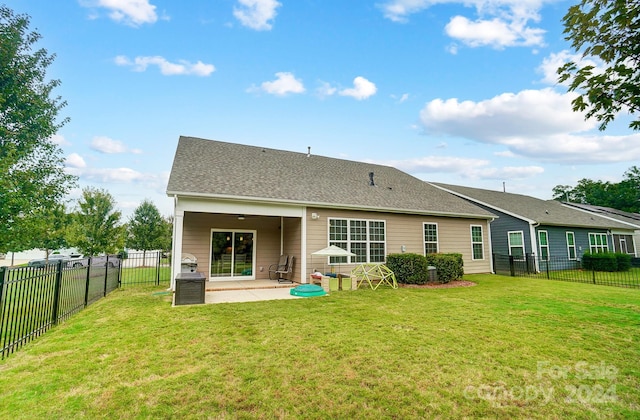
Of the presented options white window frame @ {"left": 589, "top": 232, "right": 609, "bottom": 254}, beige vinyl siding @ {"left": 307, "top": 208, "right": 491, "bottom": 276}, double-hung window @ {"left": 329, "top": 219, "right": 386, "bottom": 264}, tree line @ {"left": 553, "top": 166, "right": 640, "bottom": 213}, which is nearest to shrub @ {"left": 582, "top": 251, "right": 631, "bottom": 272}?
white window frame @ {"left": 589, "top": 232, "right": 609, "bottom": 254}

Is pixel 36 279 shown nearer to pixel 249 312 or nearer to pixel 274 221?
pixel 249 312

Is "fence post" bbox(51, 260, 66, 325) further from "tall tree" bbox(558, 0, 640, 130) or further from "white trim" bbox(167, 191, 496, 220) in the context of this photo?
"tall tree" bbox(558, 0, 640, 130)

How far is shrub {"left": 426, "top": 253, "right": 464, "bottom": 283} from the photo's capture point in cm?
1059

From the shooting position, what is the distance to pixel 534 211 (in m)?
17.7

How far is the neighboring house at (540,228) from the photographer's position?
621 inches

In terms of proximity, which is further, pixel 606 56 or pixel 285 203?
pixel 285 203

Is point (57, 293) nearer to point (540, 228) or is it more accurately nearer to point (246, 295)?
point (246, 295)

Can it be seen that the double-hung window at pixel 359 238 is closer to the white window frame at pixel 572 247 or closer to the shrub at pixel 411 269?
the shrub at pixel 411 269

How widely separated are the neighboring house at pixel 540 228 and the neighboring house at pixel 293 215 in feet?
10.4

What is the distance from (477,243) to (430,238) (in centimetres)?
314

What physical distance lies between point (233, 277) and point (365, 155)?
1242 centimetres

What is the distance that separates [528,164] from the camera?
30.3 metres

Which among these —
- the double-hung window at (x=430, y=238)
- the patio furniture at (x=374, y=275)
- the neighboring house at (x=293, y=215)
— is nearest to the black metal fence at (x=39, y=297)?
the neighboring house at (x=293, y=215)

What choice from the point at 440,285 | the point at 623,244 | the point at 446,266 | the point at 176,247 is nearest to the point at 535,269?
the point at 446,266
